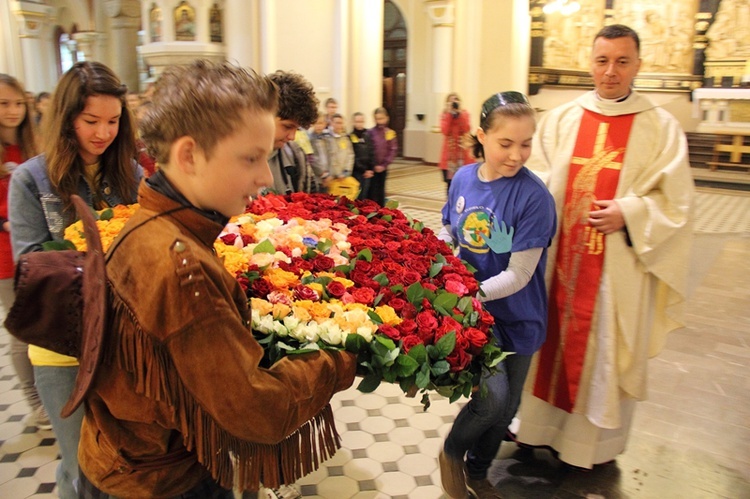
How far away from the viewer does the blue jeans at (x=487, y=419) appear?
7.45ft

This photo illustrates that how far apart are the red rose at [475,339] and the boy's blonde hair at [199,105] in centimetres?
75

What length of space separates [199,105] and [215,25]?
836 centimetres

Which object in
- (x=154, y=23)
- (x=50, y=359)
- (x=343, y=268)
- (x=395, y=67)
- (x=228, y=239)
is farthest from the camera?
(x=395, y=67)

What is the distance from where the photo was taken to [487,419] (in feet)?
7.54

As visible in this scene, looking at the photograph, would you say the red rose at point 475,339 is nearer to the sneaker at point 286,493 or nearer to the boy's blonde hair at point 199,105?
the boy's blonde hair at point 199,105

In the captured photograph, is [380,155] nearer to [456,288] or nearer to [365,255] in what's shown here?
[365,255]

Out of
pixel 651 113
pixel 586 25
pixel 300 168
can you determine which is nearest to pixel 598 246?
pixel 651 113

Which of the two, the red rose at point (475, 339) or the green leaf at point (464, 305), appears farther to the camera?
the green leaf at point (464, 305)

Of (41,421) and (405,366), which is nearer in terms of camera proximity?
(405,366)

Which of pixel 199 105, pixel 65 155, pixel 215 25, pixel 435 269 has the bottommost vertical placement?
pixel 435 269

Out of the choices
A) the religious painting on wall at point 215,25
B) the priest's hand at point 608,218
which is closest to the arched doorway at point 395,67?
the religious painting on wall at point 215,25

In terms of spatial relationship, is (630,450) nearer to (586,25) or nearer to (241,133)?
(241,133)

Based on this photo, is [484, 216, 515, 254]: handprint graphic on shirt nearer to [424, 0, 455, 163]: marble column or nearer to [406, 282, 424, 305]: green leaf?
[406, 282, 424, 305]: green leaf

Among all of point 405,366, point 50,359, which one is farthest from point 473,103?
point 405,366
